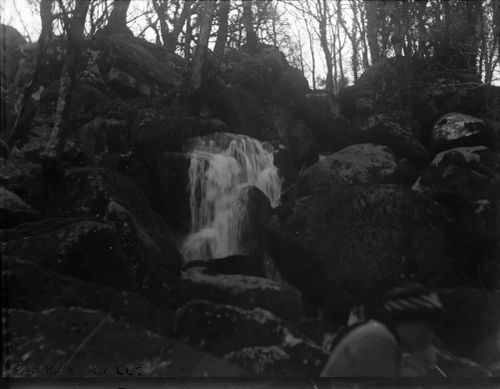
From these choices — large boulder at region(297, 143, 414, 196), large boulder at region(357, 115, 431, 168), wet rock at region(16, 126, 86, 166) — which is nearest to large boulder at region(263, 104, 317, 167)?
large boulder at region(297, 143, 414, 196)

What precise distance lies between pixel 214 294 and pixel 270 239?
4.37 feet

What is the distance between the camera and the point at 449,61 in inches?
213

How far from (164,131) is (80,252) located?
8.91 feet

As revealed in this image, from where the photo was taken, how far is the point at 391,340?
8.05 feet

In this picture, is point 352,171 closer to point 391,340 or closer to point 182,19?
point 182,19

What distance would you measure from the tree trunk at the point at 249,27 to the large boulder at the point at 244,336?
10.8 ft

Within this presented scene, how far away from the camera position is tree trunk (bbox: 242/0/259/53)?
192 inches

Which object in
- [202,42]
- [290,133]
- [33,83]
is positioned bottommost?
[290,133]

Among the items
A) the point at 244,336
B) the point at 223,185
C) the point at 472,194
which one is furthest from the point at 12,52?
the point at 472,194

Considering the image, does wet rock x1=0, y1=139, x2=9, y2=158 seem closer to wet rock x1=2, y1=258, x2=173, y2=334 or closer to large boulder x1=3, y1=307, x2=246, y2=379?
wet rock x1=2, y1=258, x2=173, y2=334

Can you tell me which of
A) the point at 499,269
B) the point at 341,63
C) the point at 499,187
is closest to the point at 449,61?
the point at 341,63

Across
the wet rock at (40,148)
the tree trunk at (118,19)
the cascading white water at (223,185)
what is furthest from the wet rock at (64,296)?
the tree trunk at (118,19)

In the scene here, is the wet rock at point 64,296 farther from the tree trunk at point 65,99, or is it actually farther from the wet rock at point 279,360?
the tree trunk at point 65,99

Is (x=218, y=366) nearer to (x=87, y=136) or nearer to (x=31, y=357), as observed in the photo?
(x=31, y=357)
